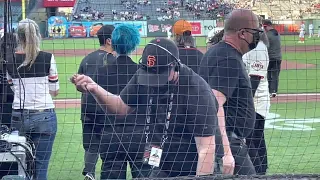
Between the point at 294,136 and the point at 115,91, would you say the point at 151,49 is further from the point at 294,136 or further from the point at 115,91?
the point at 294,136

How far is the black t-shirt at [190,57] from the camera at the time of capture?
19.1ft

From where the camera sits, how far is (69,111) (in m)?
10.4

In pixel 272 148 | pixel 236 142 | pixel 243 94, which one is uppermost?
pixel 243 94

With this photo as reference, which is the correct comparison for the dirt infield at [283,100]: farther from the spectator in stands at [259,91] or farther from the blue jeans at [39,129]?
the blue jeans at [39,129]

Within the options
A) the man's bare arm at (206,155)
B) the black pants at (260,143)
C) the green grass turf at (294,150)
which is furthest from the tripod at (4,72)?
the green grass turf at (294,150)

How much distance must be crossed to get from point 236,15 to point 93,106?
5.44ft

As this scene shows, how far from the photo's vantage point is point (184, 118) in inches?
146

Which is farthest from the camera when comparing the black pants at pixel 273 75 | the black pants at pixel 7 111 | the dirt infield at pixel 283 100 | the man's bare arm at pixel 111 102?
the dirt infield at pixel 283 100

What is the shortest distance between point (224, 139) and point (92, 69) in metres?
1.87

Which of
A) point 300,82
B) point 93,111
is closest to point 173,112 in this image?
point 93,111

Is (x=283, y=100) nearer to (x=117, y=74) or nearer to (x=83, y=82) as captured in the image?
(x=117, y=74)

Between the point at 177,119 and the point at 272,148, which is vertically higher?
the point at 177,119

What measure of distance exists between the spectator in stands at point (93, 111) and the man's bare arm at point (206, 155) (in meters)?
1.57

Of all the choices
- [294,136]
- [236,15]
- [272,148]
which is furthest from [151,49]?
[294,136]
